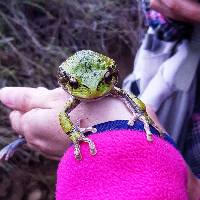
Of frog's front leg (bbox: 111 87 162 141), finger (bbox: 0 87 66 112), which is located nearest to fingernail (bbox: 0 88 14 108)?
finger (bbox: 0 87 66 112)

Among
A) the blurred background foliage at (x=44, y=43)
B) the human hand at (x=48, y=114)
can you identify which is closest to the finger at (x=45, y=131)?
the human hand at (x=48, y=114)

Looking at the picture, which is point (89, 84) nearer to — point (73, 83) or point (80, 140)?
point (73, 83)

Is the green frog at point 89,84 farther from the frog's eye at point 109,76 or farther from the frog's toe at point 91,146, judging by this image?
the frog's toe at point 91,146

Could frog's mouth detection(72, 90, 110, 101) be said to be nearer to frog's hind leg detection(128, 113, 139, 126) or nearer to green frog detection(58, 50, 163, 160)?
green frog detection(58, 50, 163, 160)

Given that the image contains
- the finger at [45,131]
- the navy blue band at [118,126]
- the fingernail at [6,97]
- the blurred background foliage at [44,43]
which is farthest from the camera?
the blurred background foliage at [44,43]

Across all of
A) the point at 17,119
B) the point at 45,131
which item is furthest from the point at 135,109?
the point at 17,119

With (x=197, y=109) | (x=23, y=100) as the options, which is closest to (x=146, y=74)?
(x=197, y=109)
